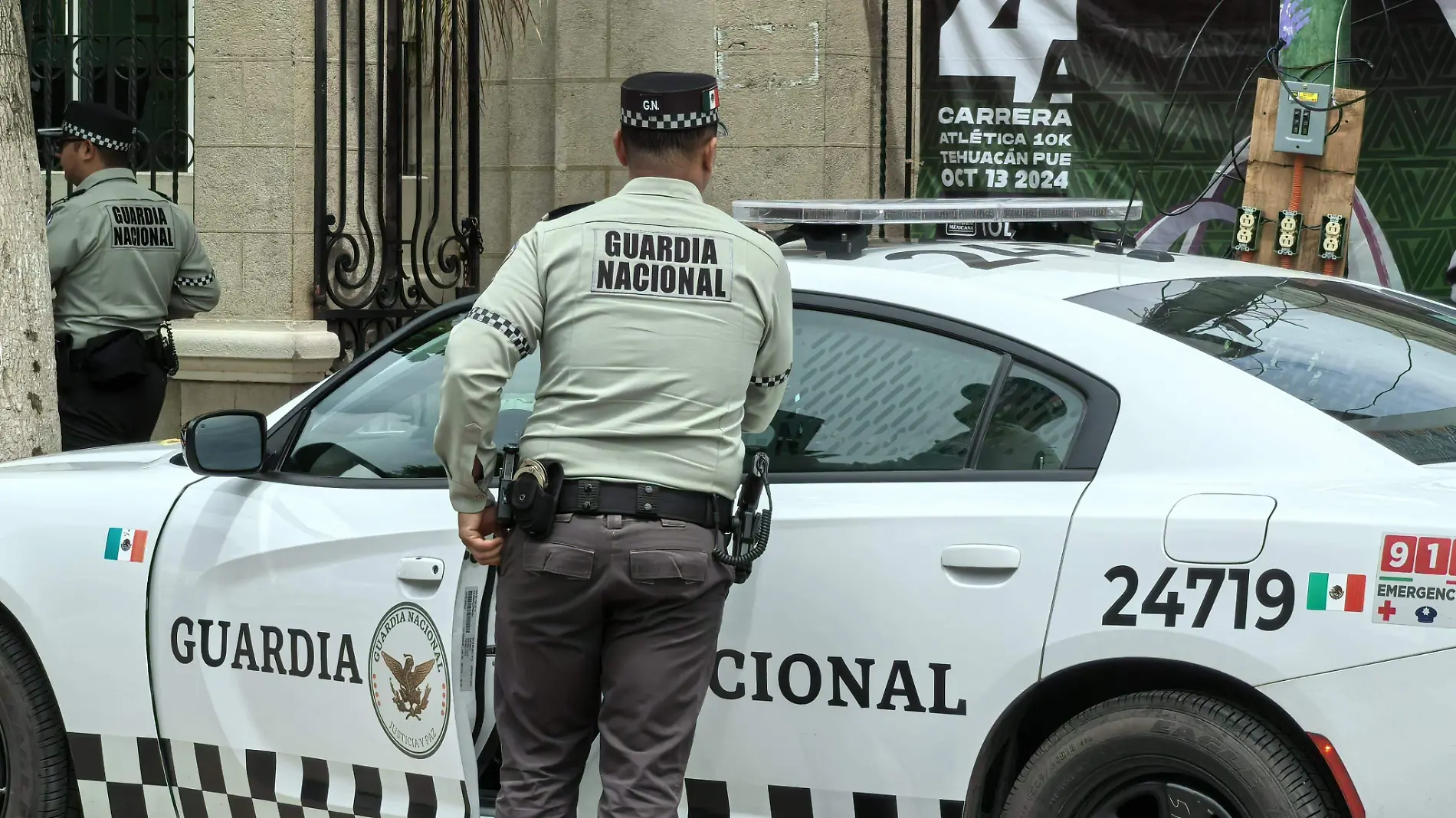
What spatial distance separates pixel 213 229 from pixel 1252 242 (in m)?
5.35

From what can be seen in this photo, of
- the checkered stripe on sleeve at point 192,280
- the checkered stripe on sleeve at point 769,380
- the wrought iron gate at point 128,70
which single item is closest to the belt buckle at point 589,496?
the checkered stripe on sleeve at point 769,380

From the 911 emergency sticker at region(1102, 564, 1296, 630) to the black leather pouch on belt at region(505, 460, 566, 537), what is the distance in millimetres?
952

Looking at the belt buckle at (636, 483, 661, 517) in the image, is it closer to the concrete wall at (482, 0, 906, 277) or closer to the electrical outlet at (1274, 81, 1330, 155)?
the electrical outlet at (1274, 81, 1330, 155)

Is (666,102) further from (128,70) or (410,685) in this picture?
(128,70)

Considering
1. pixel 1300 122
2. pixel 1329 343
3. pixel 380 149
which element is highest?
pixel 1300 122

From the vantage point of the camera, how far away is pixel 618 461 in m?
2.96

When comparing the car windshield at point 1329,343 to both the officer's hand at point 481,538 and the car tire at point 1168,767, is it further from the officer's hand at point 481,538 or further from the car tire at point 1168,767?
the officer's hand at point 481,538

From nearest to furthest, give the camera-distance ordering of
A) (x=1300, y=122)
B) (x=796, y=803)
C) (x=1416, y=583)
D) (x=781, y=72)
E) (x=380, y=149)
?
(x=1416, y=583)
(x=796, y=803)
(x=1300, y=122)
(x=380, y=149)
(x=781, y=72)

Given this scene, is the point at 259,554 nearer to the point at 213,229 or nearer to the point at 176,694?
the point at 176,694

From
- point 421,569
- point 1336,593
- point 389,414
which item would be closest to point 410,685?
point 421,569

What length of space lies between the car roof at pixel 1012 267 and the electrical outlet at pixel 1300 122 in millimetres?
1705

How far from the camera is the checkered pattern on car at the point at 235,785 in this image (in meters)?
3.55

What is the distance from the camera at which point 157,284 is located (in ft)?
20.4

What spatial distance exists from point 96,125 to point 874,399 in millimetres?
3907
